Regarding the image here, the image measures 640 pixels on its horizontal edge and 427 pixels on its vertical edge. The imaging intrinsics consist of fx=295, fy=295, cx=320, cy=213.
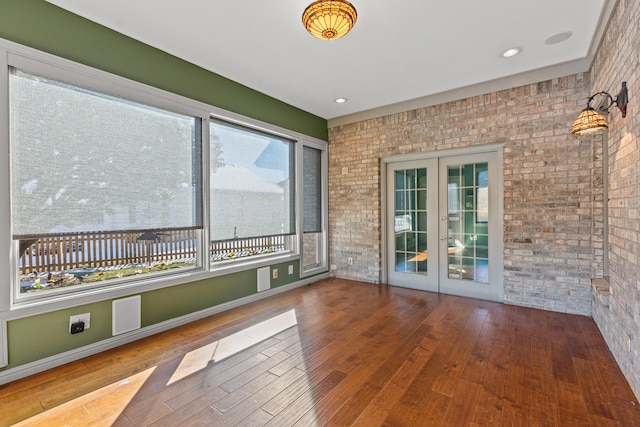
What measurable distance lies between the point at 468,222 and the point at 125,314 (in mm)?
4437

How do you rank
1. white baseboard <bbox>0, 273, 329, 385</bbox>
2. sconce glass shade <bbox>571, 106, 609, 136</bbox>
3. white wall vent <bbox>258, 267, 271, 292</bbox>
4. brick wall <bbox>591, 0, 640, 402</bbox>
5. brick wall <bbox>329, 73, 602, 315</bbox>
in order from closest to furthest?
brick wall <bbox>591, 0, 640, 402</bbox> → white baseboard <bbox>0, 273, 329, 385</bbox> → sconce glass shade <bbox>571, 106, 609, 136</bbox> → brick wall <bbox>329, 73, 602, 315</bbox> → white wall vent <bbox>258, 267, 271, 292</bbox>

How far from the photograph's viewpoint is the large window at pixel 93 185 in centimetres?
238

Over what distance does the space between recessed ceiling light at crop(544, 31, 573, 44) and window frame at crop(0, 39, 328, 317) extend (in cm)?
351

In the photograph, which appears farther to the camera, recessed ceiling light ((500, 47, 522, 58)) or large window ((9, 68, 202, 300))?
recessed ceiling light ((500, 47, 522, 58))

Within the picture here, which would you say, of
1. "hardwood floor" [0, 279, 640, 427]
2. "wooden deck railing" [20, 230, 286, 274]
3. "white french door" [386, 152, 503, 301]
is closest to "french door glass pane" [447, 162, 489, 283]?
"white french door" [386, 152, 503, 301]

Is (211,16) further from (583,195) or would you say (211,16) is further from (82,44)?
(583,195)

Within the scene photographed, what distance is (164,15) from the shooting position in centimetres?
261

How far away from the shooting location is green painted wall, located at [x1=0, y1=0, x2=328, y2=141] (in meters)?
2.35

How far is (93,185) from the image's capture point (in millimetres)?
2686

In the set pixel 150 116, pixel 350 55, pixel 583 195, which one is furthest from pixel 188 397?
pixel 583 195

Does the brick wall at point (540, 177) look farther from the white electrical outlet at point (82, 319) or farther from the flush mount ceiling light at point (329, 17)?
the white electrical outlet at point (82, 319)

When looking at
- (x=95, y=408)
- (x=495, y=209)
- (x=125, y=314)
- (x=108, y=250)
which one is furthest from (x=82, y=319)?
(x=495, y=209)

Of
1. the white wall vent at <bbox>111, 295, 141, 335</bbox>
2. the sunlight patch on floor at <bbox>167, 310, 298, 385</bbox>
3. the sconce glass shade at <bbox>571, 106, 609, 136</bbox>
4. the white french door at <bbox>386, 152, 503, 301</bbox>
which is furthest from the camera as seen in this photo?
the white french door at <bbox>386, 152, 503, 301</bbox>

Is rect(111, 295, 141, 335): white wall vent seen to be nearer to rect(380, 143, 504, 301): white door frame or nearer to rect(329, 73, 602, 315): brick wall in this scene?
rect(380, 143, 504, 301): white door frame
